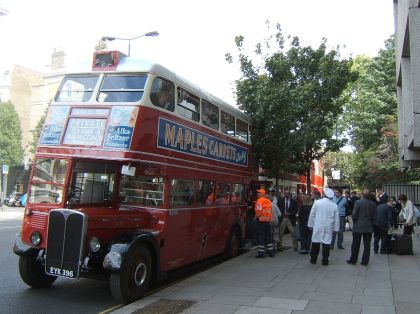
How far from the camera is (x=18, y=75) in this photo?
195 ft

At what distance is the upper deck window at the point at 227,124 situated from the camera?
1160cm

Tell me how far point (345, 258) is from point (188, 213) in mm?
4649

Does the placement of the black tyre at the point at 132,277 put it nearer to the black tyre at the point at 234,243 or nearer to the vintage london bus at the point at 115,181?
the vintage london bus at the point at 115,181

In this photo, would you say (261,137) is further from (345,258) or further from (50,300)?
(50,300)

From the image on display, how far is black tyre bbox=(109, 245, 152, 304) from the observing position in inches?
276

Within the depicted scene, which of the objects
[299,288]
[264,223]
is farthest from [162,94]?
[264,223]

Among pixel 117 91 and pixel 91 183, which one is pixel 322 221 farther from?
pixel 117 91

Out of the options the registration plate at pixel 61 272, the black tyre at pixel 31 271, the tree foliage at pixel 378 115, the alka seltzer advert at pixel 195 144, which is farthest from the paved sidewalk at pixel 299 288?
the tree foliage at pixel 378 115

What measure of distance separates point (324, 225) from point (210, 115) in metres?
3.70

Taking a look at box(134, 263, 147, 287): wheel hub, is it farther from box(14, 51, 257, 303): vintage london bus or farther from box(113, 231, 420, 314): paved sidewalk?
box(113, 231, 420, 314): paved sidewalk

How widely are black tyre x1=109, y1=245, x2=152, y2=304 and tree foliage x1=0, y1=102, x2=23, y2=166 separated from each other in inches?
1744

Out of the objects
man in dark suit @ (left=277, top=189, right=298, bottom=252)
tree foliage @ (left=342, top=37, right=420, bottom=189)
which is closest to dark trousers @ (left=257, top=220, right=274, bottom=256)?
man in dark suit @ (left=277, top=189, right=298, bottom=252)

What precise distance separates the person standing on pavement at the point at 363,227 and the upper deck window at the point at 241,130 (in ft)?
13.0

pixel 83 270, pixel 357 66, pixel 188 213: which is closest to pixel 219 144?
pixel 188 213
